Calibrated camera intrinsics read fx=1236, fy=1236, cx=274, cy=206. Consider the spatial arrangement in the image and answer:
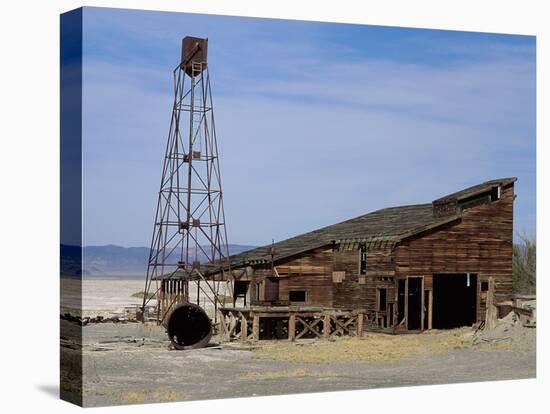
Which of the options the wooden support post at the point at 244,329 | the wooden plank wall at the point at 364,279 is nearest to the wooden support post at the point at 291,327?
the wooden support post at the point at 244,329

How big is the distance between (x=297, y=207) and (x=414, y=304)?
5.92 m

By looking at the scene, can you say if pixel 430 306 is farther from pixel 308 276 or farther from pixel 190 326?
pixel 190 326

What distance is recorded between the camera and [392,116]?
111 feet

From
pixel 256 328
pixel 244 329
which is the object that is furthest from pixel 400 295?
pixel 244 329

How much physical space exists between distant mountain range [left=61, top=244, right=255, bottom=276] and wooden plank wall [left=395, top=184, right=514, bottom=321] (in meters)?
9.21

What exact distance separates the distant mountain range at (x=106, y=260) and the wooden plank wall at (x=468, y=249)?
921cm

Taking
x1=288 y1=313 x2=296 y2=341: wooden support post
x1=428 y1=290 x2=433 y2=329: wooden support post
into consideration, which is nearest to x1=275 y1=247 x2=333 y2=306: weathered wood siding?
x1=288 y1=313 x2=296 y2=341: wooden support post

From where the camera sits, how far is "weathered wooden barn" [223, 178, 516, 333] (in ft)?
118

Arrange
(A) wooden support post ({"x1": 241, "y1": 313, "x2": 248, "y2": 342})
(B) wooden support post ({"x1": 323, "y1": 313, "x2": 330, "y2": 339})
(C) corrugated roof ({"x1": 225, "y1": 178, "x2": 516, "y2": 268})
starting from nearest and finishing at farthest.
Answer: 1. (A) wooden support post ({"x1": 241, "y1": 313, "x2": 248, "y2": 342})
2. (B) wooden support post ({"x1": 323, "y1": 313, "x2": 330, "y2": 339})
3. (C) corrugated roof ({"x1": 225, "y1": 178, "x2": 516, "y2": 268})

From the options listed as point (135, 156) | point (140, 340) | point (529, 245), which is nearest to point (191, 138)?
point (135, 156)

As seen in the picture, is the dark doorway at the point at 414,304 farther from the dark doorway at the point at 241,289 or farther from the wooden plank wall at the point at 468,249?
the dark doorway at the point at 241,289

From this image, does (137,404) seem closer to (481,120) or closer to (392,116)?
(392,116)

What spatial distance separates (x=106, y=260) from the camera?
29547 millimetres

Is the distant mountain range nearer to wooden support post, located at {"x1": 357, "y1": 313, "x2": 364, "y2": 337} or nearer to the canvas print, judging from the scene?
the canvas print
